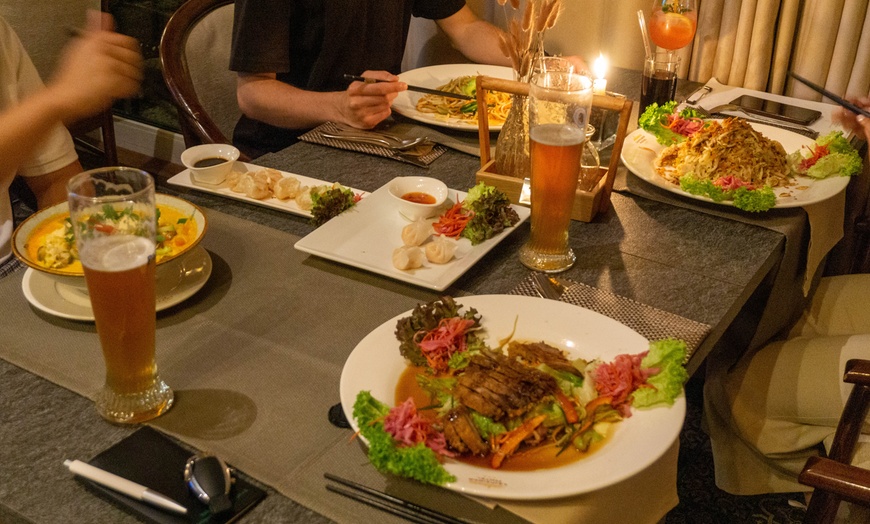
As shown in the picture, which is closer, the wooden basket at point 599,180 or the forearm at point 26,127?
the forearm at point 26,127

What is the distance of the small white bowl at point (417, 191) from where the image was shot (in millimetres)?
1503

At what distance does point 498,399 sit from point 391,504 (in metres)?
0.19

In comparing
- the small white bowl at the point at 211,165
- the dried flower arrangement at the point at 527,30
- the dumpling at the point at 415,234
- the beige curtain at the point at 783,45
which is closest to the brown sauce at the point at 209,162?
the small white bowl at the point at 211,165

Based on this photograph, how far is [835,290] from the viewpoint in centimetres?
196

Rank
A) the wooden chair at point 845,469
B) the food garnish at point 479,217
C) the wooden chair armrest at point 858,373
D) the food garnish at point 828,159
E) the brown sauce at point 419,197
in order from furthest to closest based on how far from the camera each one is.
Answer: the food garnish at point 828,159 → the brown sauce at point 419,197 → the food garnish at point 479,217 → the wooden chair armrest at point 858,373 → the wooden chair at point 845,469

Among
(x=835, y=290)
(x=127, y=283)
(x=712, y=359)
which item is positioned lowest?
(x=712, y=359)

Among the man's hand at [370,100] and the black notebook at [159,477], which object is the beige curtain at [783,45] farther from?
the black notebook at [159,477]

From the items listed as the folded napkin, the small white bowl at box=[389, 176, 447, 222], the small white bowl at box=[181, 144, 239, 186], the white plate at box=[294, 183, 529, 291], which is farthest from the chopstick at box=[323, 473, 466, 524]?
the folded napkin

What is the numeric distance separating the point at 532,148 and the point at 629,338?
41cm

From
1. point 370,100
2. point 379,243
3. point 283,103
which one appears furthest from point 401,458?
point 283,103

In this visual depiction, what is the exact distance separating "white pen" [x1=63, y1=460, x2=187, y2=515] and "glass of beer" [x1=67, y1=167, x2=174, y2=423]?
0.12 m

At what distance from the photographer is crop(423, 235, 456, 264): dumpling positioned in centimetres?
136

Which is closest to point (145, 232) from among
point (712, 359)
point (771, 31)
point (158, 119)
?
point (712, 359)

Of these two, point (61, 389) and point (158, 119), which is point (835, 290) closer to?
point (61, 389)
